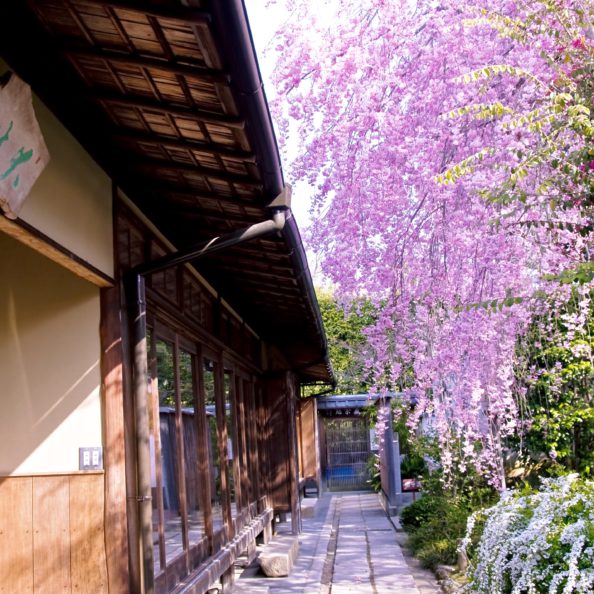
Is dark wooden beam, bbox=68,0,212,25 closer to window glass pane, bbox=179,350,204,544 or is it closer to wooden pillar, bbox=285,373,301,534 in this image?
window glass pane, bbox=179,350,204,544

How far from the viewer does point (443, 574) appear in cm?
827

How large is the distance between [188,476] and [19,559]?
7.60 ft

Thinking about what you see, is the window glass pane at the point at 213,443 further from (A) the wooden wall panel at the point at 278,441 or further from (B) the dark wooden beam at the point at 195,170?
(A) the wooden wall panel at the point at 278,441

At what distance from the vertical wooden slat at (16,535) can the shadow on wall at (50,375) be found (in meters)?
0.09

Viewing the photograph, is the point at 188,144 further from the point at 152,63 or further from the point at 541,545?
A: the point at 541,545

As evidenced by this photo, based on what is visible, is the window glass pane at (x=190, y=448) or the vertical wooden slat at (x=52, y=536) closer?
the vertical wooden slat at (x=52, y=536)

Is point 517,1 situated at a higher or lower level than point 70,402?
higher

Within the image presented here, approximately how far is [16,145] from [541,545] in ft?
10.2

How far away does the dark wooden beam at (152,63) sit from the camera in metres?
2.91

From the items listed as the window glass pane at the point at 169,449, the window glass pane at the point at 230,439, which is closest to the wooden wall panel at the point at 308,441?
the window glass pane at the point at 230,439

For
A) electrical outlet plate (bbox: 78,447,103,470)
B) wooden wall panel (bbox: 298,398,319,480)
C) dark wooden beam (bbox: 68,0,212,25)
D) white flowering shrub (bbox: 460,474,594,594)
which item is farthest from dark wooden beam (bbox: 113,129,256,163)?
wooden wall panel (bbox: 298,398,319,480)

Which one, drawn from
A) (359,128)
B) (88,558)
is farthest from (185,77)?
(359,128)

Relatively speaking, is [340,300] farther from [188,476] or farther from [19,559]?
[19,559]

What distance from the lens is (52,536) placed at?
4.02 m
